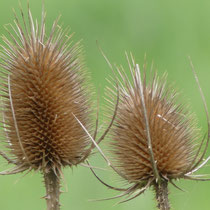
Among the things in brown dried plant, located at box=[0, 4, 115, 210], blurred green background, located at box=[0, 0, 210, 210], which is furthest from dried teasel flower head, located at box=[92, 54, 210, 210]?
blurred green background, located at box=[0, 0, 210, 210]

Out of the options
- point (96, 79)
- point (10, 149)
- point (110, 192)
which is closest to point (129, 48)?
point (96, 79)

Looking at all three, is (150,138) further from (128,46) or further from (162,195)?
(128,46)

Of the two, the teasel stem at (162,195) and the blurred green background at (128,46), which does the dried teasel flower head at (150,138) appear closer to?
the teasel stem at (162,195)

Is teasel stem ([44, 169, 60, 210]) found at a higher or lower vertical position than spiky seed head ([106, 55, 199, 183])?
A: lower

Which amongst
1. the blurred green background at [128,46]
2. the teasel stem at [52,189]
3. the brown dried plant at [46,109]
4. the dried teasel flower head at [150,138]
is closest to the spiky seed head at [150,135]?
the dried teasel flower head at [150,138]

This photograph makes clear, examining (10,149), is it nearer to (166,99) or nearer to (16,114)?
(16,114)

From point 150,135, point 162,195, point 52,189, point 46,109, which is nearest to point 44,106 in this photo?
point 46,109

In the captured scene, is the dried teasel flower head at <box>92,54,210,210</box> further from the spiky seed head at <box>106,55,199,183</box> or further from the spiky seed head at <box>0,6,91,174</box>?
the spiky seed head at <box>0,6,91,174</box>
